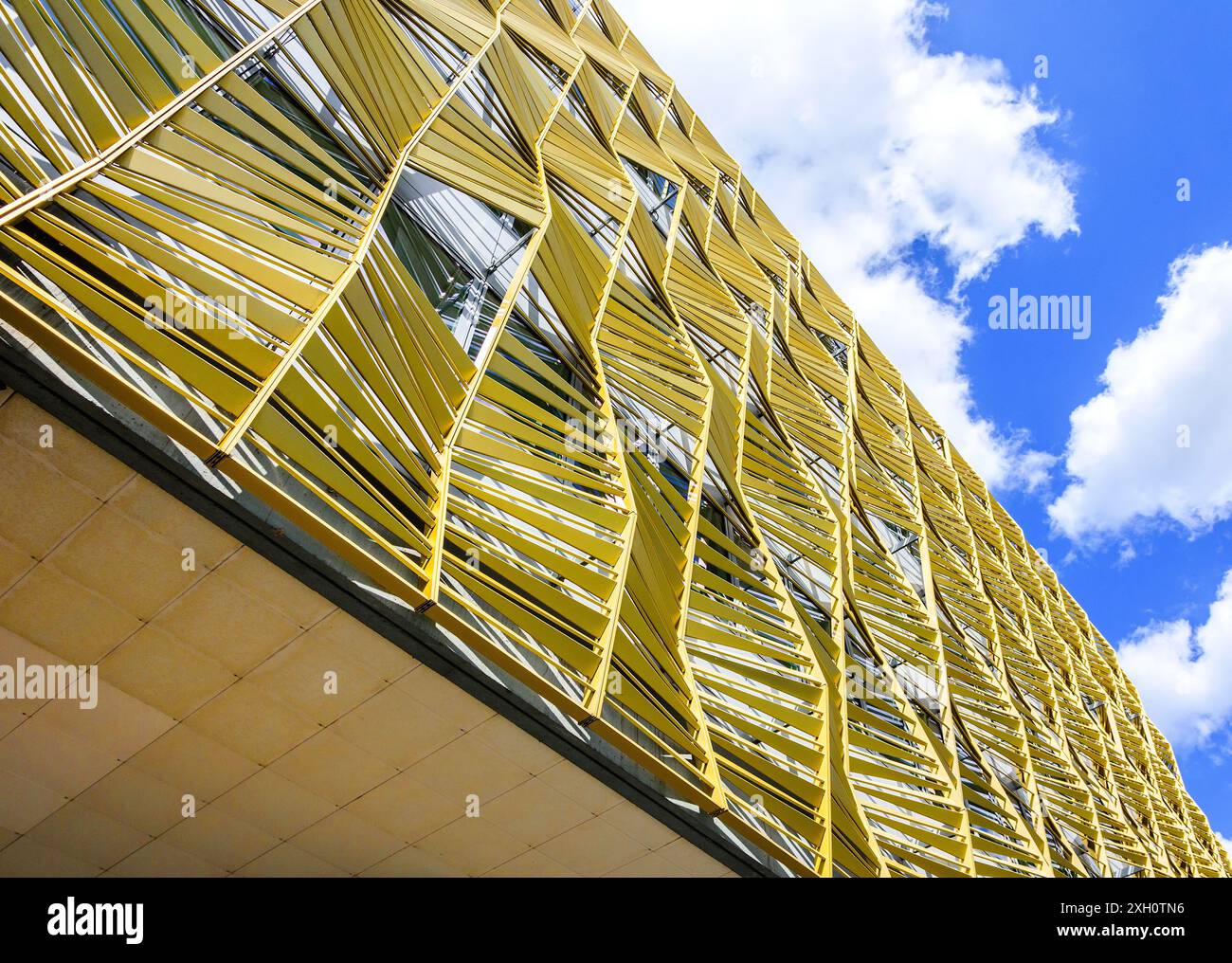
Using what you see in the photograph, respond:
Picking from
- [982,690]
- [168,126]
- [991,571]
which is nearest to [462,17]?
[168,126]

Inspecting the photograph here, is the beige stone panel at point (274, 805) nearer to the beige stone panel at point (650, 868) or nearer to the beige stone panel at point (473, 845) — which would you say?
the beige stone panel at point (473, 845)

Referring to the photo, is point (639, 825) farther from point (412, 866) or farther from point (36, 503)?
point (36, 503)

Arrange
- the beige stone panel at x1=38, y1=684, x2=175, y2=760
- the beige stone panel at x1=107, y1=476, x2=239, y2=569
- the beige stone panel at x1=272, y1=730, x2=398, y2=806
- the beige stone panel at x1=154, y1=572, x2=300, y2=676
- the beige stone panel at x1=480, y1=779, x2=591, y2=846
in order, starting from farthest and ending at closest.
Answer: the beige stone panel at x1=480, y1=779, x2=591, y2=846
the beige stone panel at x1=272, y1=730, x2=398, y2=806
the beige stone panel at x1=38, y1=684, x2=175, y2=760
the beige stone panel at x1=154, y1=572, x2=300, y2=676
the beige stone panel at x1=107, y1=476, x2=239, y2=569

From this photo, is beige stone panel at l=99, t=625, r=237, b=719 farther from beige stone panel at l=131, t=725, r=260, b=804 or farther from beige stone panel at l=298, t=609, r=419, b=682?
beige stone panel at l=298, t=609, r=419, b=682

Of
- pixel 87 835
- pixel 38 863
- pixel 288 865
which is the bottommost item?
pixel 288 865

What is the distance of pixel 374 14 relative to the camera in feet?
38.7

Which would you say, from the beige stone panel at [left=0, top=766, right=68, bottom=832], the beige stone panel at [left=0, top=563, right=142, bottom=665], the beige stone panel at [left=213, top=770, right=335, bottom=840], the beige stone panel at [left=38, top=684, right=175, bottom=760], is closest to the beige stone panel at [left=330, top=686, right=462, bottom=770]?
the beige stone panel at [left=213, top=770, right=335, bottom=840]

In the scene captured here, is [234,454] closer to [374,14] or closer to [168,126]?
[168,126]

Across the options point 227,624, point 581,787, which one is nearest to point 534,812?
point 581,787

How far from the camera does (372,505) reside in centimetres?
733

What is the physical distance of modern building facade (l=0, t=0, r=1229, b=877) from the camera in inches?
258

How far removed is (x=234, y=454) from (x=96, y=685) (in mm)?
2591

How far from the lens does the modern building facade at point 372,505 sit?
21.5 feet

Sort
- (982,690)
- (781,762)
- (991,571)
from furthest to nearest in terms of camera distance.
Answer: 1. (991,571)
2. (982,690)
3. (781,762)
